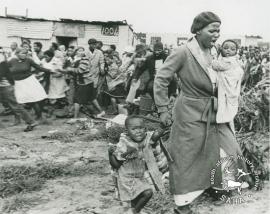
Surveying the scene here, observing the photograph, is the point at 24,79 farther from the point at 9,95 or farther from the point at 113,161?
the point at 113,161

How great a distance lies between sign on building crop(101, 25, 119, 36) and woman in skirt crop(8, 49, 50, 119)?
10159 mm

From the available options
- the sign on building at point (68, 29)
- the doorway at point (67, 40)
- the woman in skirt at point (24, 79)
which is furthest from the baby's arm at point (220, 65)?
the doorway at point (67, 40)

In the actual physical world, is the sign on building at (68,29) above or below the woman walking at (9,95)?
above

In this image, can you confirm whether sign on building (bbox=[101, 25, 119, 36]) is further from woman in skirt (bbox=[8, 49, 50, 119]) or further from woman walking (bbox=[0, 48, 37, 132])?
woman walking (bbox=[0, 48, 37, 132])

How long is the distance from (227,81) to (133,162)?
118 cm

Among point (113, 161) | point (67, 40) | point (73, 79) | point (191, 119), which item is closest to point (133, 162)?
point (113, 161)

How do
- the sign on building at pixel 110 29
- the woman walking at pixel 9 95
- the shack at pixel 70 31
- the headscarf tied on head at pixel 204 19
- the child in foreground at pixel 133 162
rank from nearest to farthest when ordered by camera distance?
the headscarf tied on head at pixel 204 19 → the child in foreground at pixel 133 162 → the woman walking at pixel 9 95 → the shack at pixel 70 31 → the sign on building at pixel 110 29

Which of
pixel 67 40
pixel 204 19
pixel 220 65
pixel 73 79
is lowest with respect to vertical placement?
pixel 73 79

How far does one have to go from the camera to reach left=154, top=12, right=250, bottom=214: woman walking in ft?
12.5

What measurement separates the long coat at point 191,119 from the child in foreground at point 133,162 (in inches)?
9.5

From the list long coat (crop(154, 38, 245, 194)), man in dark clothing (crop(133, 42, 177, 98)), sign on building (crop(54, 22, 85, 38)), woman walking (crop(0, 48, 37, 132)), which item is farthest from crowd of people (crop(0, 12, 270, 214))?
sign on building (crop(54, 22, 85, 38))

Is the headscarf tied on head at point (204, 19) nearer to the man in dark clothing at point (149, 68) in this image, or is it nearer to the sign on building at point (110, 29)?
the man in dark clothing at point (149, 68)

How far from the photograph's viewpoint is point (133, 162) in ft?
13.2

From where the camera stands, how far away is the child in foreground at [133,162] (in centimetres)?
392
